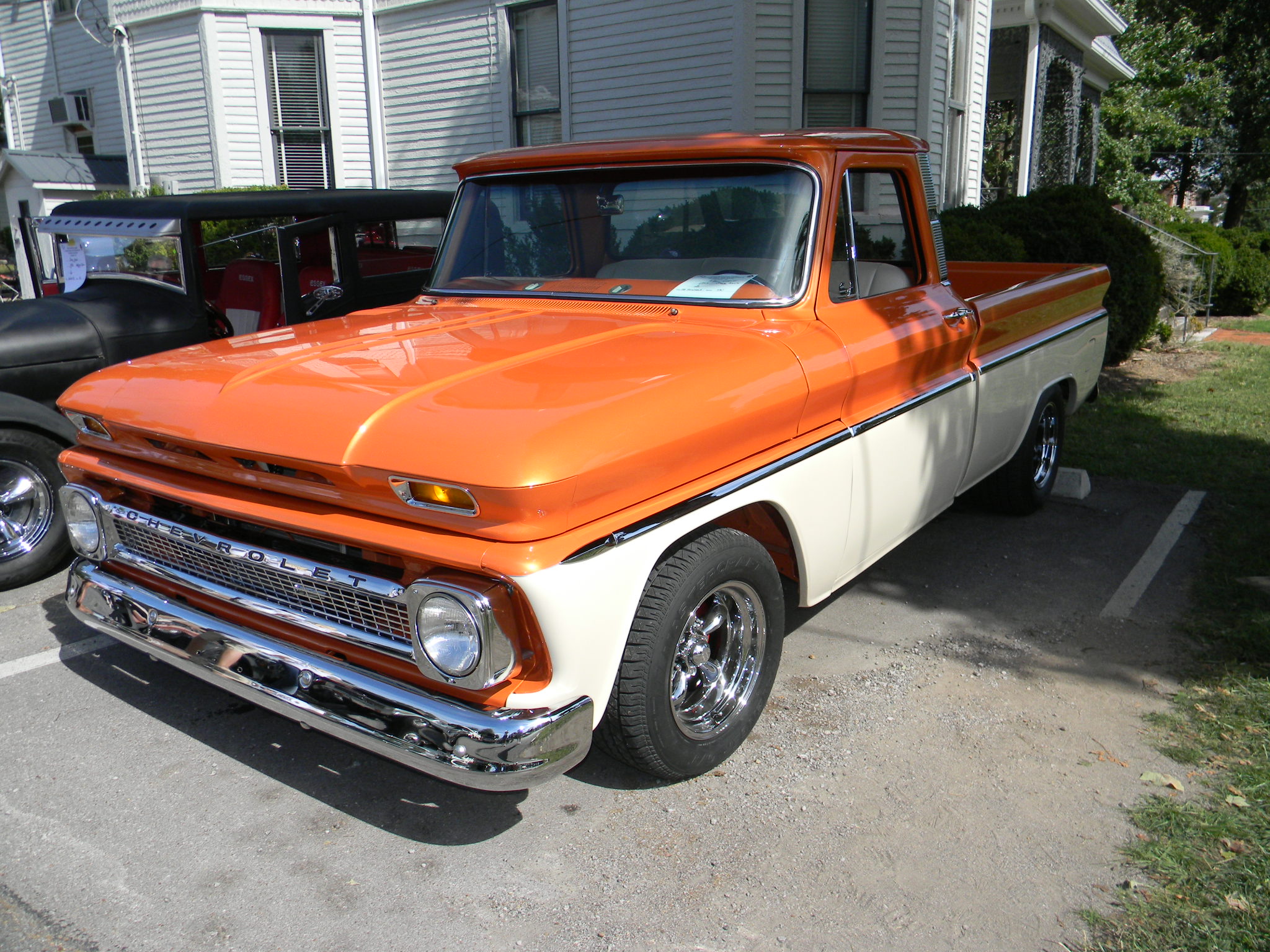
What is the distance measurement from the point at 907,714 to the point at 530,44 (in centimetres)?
1165

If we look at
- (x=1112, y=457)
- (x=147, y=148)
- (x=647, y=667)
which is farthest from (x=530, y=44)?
(x=647, y=667)

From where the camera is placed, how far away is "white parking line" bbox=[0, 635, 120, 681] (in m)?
3.88

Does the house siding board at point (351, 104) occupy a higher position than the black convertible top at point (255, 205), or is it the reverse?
the house siding board at point (351, 104)

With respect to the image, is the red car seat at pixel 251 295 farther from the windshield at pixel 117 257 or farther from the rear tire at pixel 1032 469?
the rear tire at pixel 1032 469

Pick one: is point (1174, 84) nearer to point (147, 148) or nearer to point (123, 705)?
point (147, 148)

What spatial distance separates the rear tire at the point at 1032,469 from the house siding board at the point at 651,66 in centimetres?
675

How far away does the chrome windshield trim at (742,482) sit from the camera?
2.47m

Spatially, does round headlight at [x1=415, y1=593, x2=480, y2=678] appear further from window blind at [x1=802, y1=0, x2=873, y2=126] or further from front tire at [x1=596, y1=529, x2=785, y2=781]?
window blind at [x1=802, y1=0, x2=873, y2=126]

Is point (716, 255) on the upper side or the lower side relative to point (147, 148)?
lower

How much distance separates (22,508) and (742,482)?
3.68m

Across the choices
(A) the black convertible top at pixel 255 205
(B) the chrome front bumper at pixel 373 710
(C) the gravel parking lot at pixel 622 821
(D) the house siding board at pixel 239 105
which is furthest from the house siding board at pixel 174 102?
(B) the chrome front bumper at pixel 373 710

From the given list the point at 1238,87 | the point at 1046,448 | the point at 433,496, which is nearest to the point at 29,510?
the point at 433,496

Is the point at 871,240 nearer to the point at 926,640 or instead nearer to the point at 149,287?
the point at 926,640

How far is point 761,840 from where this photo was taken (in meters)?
2.86
